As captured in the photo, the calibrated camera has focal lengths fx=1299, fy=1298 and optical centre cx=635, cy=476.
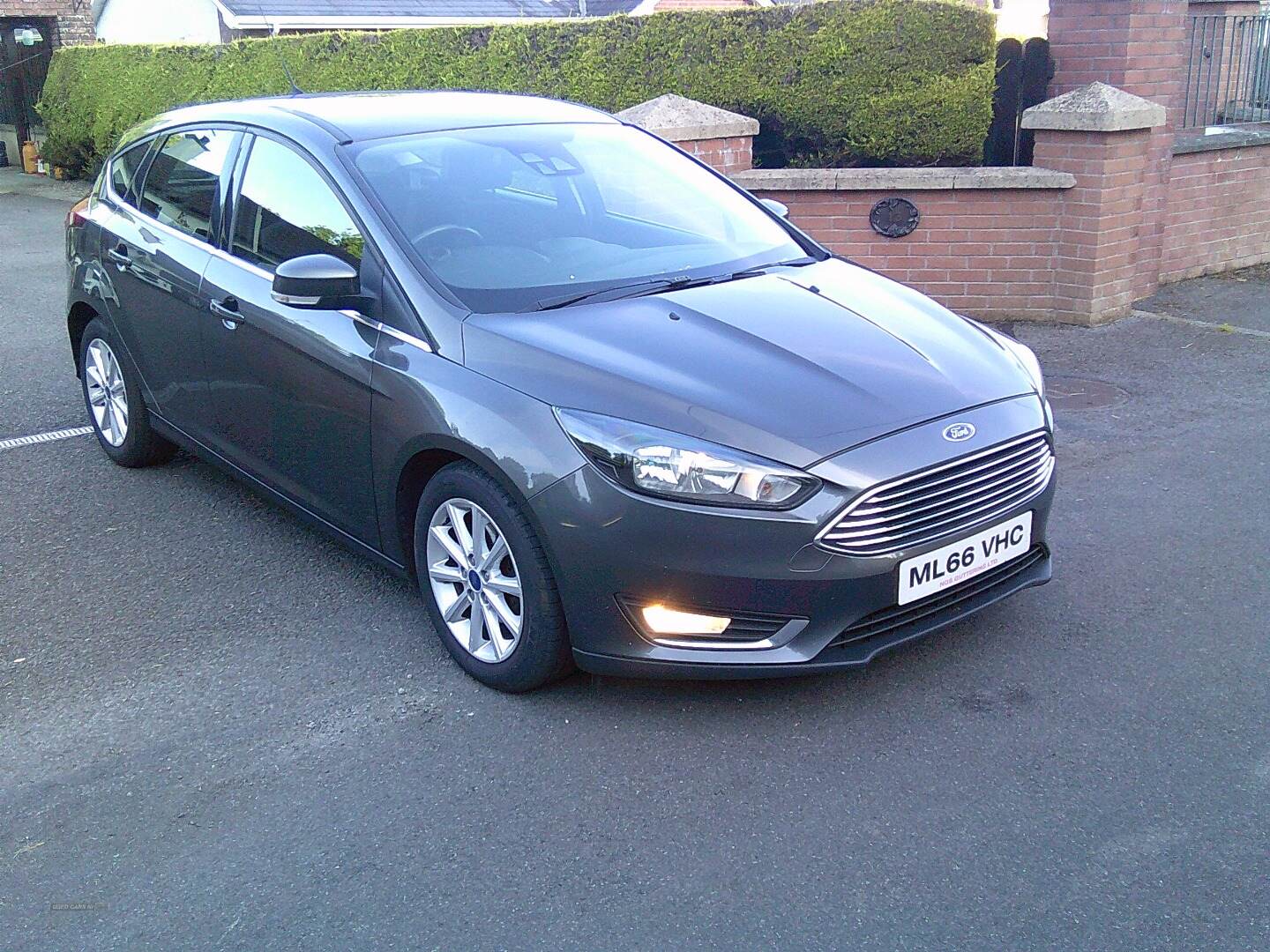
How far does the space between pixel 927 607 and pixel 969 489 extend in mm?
350

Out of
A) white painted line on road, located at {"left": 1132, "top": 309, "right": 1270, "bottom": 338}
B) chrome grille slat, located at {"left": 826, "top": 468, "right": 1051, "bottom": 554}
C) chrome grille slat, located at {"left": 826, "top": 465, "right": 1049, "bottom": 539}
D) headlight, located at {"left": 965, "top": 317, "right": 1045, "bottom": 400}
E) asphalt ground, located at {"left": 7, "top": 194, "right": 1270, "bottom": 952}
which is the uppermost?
headlight, located at {"left": 965, "top": 317, "right": 1045, "bottom": 400}

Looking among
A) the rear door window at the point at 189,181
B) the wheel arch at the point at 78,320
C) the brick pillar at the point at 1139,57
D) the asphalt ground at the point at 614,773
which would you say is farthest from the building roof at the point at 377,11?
the asphalt ground at the point at 614,773

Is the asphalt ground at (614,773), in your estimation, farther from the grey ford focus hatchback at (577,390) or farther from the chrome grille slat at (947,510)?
the chrome grille slat at (947,510)

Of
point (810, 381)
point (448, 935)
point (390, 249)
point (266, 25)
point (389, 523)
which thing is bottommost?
point (448, 935)

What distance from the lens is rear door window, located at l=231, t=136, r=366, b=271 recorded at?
4.27 metres

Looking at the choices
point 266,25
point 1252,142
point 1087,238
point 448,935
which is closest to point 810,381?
point 448,935

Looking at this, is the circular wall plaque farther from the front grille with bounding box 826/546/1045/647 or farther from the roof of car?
the front grille with bounding box 826/546/1045/647

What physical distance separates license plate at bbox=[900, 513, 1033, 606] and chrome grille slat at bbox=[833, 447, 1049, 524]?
0.12 meters

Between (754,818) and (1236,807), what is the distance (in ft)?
3.86

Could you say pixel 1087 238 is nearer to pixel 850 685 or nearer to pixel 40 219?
pixel 850 685

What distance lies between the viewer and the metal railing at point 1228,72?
378 inches

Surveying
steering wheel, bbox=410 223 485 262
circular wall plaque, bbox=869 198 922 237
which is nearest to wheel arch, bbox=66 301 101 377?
steering wheel, bbox=410 223 485 262

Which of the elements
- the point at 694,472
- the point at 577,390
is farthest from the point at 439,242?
the point at 694,472

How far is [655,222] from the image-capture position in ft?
15.5
